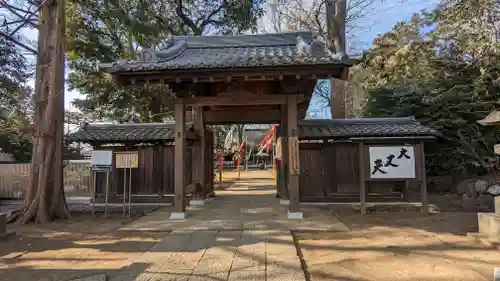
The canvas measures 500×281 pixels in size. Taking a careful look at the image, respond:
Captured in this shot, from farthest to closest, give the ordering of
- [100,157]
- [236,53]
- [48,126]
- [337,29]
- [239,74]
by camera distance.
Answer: [337,29] < [100,157] < [236,53] < [48,126] < [239,74]

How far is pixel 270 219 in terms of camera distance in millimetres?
7930

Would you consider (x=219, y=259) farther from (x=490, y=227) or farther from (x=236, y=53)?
(x=236, y=53)

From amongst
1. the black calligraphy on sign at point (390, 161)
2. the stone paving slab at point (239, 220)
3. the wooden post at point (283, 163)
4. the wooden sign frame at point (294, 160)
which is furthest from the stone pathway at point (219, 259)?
the wooden post at point (283, 163)

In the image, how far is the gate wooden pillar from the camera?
11016 mm

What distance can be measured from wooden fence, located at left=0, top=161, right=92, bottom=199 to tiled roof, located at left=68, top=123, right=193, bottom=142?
170 centimetres

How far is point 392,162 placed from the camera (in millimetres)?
8562

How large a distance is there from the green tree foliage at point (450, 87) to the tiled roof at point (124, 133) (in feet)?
32.0

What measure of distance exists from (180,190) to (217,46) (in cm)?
483

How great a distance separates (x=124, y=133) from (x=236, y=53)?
4.94m

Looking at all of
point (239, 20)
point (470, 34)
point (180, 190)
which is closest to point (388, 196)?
point (470, 34)

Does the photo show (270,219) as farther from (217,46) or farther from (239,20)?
(239,20)

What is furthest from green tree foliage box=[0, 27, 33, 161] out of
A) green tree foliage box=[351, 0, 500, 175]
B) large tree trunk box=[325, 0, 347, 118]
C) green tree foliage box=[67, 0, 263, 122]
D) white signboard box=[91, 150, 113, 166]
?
green tree foliage box=[351, 0, 500, 175]

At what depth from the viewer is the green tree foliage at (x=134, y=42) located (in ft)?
49.2

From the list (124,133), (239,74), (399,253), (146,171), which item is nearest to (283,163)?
(239,74)
